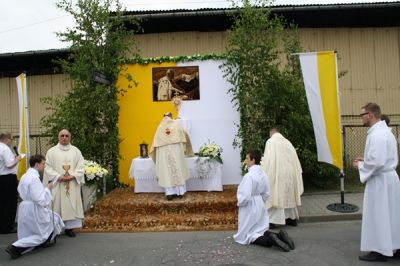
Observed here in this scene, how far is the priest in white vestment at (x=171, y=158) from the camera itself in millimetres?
9375

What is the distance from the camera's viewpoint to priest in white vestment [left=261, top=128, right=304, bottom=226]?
7.93 metres

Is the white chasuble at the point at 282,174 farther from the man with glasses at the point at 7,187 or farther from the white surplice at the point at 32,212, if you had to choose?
the man with glasses at the point at 7,187

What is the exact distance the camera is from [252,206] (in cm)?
680

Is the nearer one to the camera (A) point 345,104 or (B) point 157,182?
(B) point 157,182

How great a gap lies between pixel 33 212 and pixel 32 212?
0.01m

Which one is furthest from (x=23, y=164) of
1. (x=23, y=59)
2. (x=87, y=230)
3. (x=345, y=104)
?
(x=345, y=104)

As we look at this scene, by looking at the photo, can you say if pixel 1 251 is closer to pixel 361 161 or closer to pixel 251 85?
pixel 361 161

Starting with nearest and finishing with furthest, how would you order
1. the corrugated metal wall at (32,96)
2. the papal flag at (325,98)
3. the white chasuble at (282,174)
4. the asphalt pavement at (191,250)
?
the asphalt pavement at (191,250), the white chasuble at (282,174), the papal flag at (325,98), the corrugated metal wall at (32,96)

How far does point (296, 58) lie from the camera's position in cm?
1204

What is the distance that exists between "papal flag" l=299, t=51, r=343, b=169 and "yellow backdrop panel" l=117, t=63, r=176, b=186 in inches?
159

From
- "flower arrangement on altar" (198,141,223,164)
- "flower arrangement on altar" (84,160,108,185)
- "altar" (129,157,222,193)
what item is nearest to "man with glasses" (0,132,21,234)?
"flower arrangement on altar" (84,160,108,185)

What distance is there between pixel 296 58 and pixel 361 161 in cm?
653

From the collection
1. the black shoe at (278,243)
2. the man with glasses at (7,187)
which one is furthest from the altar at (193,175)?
the black shoe at (278,243)

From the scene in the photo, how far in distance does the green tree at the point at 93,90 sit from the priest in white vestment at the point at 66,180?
9.00 ft
